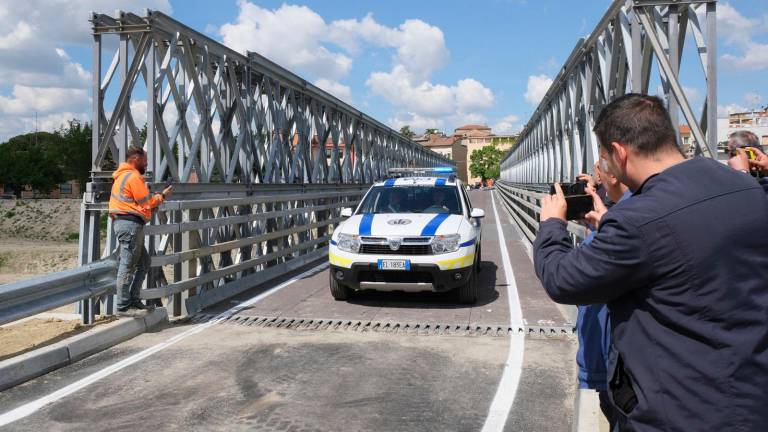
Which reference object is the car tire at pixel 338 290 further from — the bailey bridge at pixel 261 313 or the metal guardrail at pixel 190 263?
the metal guardrail at pixel 190 263

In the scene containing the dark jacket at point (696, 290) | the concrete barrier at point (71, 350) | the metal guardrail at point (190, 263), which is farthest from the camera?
the metal guardrail at point (190, 263)

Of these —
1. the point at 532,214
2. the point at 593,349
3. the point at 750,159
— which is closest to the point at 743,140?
the point at 750,159

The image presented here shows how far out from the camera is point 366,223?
27.9ft

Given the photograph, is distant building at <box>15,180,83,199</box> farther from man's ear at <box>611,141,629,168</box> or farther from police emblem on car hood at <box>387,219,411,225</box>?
man's ear at <box>611,141,629,168</box>

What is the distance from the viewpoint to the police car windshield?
9328mm

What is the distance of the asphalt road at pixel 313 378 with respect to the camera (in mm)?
4223

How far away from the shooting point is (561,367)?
17.8ft

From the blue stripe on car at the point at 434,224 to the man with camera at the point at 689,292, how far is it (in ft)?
20.2

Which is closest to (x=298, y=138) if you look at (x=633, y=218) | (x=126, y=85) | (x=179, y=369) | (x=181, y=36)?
(x=181, y=36)

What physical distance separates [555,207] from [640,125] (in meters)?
0.44

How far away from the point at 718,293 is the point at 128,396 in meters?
4.36

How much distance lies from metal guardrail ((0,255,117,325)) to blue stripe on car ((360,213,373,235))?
3082mm


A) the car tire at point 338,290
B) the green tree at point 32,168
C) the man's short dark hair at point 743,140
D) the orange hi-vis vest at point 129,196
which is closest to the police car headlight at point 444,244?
the car tire at point 338,290

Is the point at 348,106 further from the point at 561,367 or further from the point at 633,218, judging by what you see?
the point at 633,218
